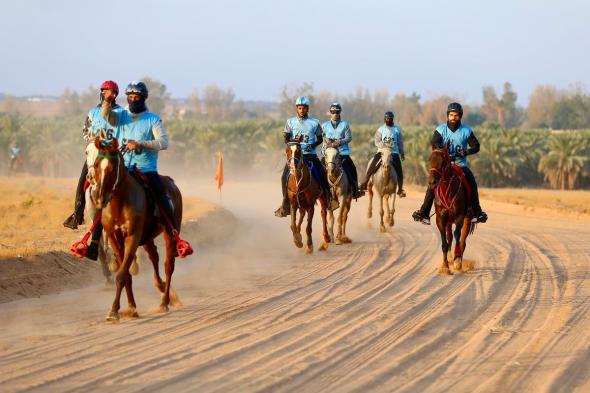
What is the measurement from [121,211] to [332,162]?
35.4ft

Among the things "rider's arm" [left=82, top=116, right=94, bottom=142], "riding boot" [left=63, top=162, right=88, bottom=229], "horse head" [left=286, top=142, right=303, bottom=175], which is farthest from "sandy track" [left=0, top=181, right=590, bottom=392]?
"rider's arm" [left=82, top=116, right=94, bottom=142]

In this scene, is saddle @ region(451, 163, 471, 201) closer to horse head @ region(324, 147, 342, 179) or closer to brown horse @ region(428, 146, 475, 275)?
brown horse @ region(428, 146, 475, 275)

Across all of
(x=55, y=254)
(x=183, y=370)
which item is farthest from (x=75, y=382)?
(x=55, y=254)

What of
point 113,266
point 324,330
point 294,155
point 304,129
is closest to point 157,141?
point 113,266

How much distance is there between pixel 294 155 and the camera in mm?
20469

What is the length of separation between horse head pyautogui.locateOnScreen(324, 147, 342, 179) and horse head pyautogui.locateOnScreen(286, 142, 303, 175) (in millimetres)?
2286

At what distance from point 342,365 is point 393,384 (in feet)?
2.82

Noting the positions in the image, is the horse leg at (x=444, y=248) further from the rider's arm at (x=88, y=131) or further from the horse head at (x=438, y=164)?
the rider's arm at (x=88, y=131)

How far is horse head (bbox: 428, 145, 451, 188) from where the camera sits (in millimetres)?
17016

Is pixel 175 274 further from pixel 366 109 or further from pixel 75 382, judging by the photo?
pixel 366 109

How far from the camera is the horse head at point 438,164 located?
17016 mm

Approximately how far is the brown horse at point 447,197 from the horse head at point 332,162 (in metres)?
5.33

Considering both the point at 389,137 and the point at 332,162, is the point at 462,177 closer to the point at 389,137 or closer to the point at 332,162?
the point at 332,162

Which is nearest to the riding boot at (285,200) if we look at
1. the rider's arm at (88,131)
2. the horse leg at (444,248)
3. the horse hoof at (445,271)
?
the horse leg at (444,248)
